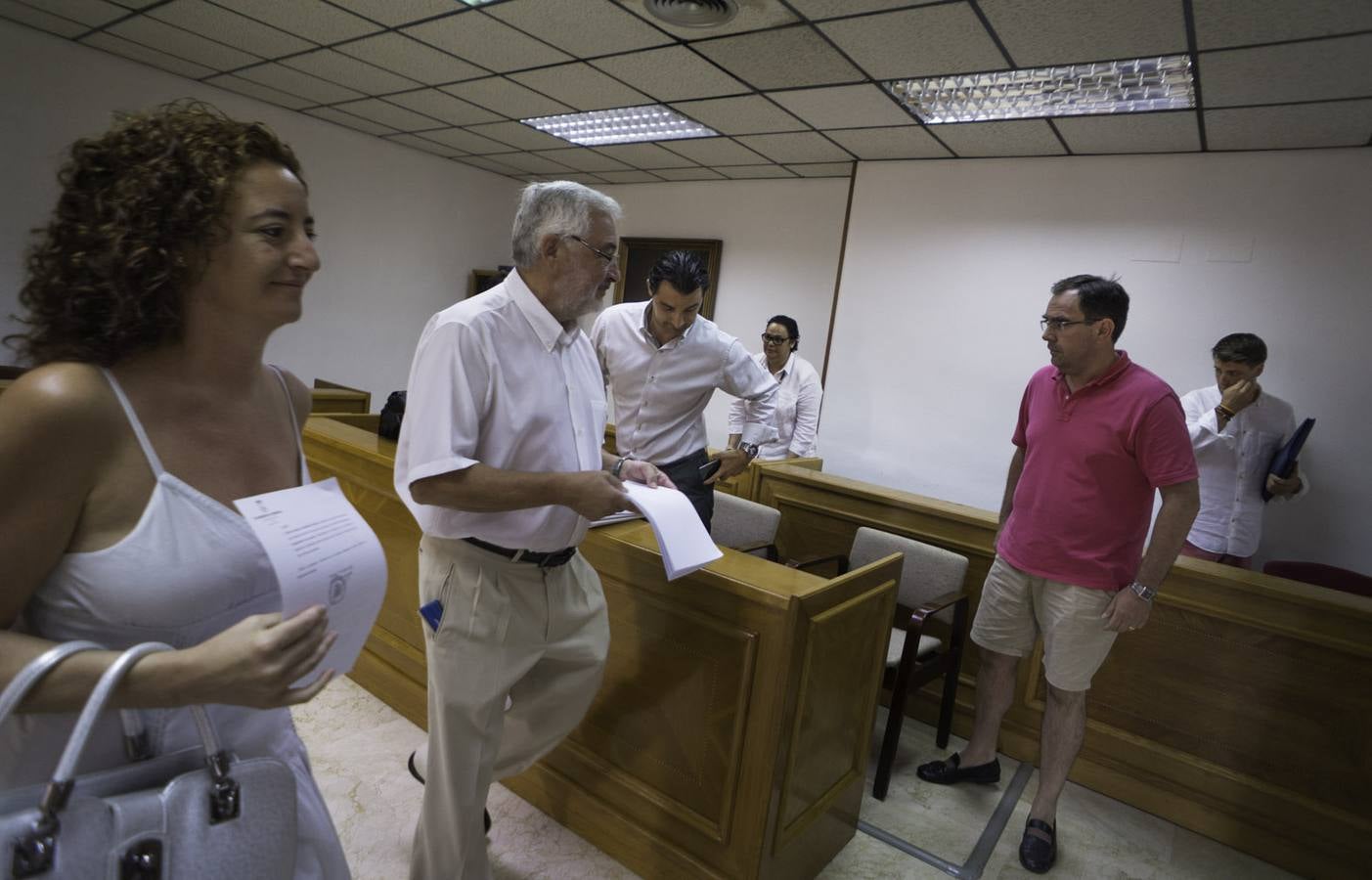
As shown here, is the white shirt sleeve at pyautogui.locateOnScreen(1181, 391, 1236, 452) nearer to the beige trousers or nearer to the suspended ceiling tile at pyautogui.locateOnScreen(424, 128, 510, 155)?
the beige trousers

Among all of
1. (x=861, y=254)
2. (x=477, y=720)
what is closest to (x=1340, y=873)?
(x=477, y=720)

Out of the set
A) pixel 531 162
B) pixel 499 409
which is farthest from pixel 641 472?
pixel 531 162

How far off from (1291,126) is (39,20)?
6.81m

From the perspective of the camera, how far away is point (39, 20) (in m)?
4.39

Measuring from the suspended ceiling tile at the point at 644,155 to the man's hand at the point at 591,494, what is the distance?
4.50 m

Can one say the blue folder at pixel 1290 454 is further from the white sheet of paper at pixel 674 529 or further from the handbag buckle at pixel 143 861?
the handbag buckle at pixel 143 861

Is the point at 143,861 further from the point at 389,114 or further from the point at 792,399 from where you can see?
the point at 389,114

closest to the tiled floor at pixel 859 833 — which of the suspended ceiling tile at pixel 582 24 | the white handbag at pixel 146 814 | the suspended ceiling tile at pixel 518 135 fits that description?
the white handbag at pixel 146 814

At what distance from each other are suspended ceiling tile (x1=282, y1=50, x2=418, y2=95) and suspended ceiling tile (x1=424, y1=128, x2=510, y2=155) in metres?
0.93

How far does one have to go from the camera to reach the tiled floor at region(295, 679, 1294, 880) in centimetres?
204

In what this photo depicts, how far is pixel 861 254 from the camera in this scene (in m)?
5.19

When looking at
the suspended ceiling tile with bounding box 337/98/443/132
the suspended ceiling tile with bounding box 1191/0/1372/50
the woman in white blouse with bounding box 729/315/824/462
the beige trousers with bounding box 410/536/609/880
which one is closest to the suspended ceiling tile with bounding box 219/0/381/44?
the suspended ceiling tile with bounding box 337/98/443/132

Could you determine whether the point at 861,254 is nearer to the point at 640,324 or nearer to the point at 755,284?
the point at 755,284

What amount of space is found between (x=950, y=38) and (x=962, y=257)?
1905 millimetres
